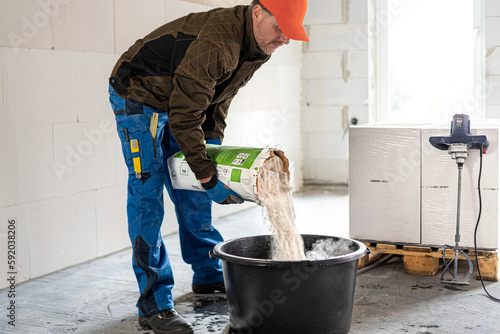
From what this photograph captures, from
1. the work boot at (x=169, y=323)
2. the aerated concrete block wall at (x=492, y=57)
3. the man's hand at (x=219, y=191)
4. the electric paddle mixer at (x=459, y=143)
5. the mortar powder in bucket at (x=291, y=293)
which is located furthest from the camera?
the aerated concrete block wall at (x=492, y=57)

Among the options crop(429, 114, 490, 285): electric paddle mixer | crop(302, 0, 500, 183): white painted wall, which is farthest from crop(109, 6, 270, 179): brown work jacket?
crop(302, 0, 500, 183): white painted wall

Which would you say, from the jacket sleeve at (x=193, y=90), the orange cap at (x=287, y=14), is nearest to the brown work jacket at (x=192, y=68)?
the jacket sleeve at (x=193, y=90)

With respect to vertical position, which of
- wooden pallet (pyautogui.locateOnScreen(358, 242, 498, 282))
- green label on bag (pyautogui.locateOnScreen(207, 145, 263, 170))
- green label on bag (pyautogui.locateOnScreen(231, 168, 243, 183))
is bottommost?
wooden pallet (pyautogui.locateOnScreen(358, 242, 498, 282))

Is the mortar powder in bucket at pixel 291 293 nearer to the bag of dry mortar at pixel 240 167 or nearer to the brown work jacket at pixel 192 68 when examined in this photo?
the bag of dry mortar at pixel 240 167

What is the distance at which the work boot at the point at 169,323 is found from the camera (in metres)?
2.54

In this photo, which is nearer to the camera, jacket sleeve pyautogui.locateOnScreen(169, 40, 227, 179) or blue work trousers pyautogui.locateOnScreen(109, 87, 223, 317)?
jacket sleeve pyautogui.locateOnScreen(169, 40, 227, 179)

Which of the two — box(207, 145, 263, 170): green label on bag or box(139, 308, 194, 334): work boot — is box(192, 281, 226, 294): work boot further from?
box(207, 145, 263, 170): green label on bag

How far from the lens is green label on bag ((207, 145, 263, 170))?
7.50ft

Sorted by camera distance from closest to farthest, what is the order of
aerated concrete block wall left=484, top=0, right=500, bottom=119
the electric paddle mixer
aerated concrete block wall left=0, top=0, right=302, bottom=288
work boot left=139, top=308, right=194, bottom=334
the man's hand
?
the man's hand, work boot left=139, top=308, right=194, bottom=334, the electric paddle mixer, aerated concrete block wall left=0, top=0, right=302, bottom=288, aerated concrete block wall left=484, top=0, right=500, bottom=119

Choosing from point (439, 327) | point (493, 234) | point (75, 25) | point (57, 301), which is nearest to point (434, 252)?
point (493, 234)

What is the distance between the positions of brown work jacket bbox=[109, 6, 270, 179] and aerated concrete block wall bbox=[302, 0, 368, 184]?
3.83 m

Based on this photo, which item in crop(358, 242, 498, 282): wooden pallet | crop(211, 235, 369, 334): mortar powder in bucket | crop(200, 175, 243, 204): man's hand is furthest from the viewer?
crop(358, 242, 498, 282): wooden pallet

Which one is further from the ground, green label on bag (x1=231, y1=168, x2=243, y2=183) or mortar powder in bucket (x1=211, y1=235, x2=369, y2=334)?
green label on bag (x1=231, y1=168, x2=243, y2=183)

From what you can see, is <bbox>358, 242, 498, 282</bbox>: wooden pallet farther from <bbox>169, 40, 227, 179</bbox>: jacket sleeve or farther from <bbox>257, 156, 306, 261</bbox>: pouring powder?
<bbox>169, 40, 227, 179</bbox>: jacket sleeve
